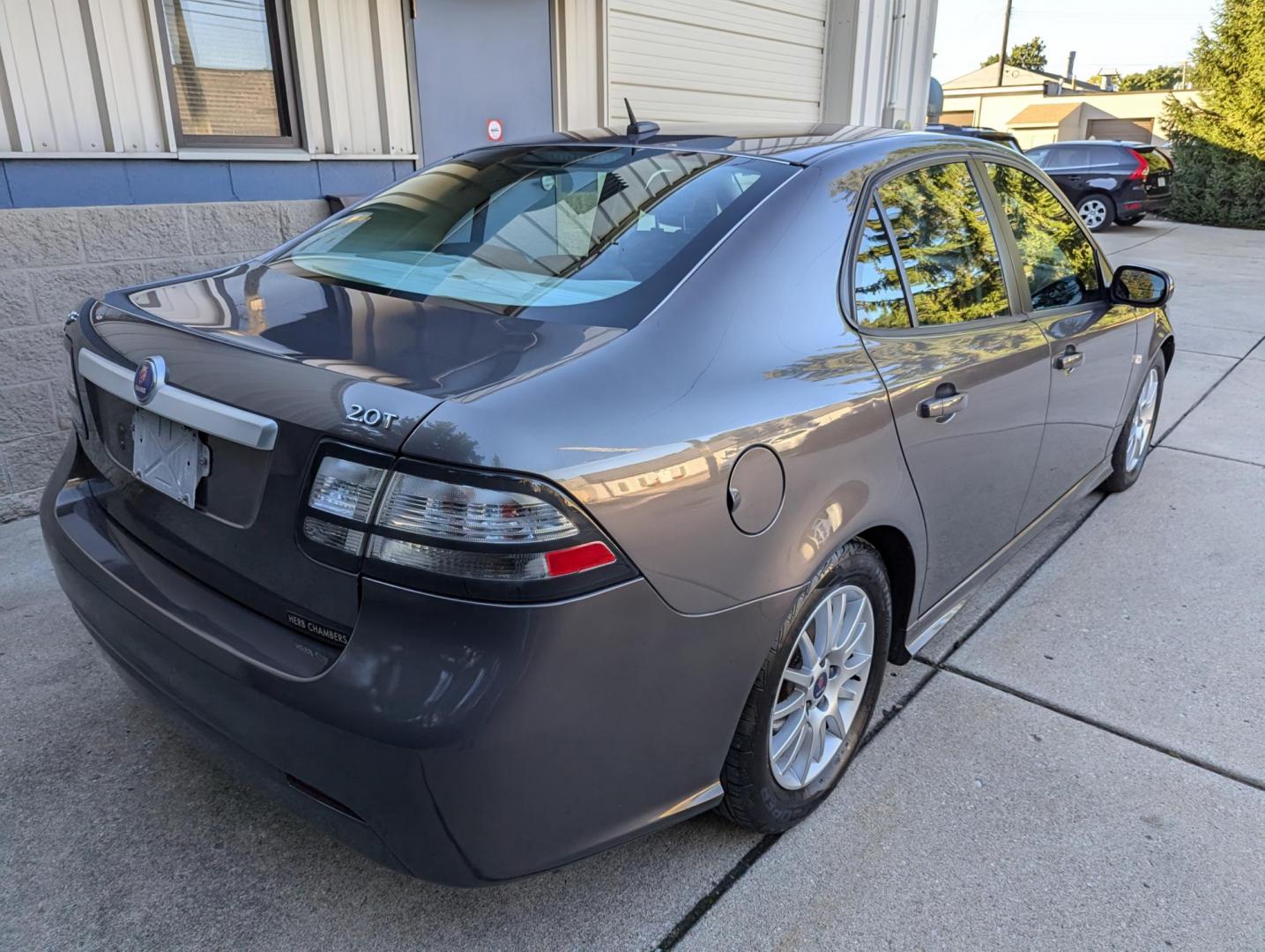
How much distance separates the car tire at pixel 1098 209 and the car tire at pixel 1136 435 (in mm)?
14027

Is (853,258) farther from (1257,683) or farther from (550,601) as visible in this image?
(1257,683)

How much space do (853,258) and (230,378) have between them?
1449mm

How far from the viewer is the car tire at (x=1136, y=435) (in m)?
→ 4.34

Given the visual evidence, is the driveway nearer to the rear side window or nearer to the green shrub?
the rear side window

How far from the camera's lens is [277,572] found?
1.72 metres

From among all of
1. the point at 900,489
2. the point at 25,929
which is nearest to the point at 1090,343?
the point at 900,489

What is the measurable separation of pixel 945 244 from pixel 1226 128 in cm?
2008

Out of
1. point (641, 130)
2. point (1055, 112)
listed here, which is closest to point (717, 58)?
point (641, 130)

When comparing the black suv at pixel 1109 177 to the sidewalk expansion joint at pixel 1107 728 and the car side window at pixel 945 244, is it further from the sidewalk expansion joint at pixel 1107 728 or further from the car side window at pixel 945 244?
the sidewalk expansion joint at pixel 1107 728

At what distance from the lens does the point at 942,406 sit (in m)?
2.44

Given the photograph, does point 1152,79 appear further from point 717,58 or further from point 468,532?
point 468,532

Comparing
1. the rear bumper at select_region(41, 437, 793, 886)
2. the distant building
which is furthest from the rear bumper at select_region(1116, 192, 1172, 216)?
the rear bumper at select_region(41, 437, 793, 886)

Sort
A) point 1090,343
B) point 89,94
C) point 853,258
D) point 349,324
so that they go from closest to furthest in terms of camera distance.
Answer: point 349,324
point 853,258
point 1090,343
point 89,94

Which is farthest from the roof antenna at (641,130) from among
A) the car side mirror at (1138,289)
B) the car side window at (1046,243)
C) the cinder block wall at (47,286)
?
the cinder block wall at (47,286)
